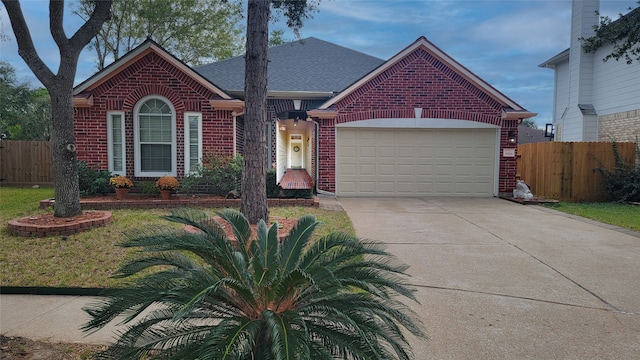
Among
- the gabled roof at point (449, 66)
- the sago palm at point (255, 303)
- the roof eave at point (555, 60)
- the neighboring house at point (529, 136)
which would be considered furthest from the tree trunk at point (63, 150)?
the neighboring house at point (529, 136)

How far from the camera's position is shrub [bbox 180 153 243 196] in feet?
36.4

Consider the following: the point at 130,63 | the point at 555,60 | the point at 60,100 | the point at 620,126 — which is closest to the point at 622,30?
the point at 620,126

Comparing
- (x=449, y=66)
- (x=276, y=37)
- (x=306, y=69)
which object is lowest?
(x=449, y=66)

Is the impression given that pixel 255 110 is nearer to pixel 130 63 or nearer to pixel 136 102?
pixel 136 102

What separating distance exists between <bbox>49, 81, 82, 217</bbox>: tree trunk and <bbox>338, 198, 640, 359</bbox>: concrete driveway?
5510mm

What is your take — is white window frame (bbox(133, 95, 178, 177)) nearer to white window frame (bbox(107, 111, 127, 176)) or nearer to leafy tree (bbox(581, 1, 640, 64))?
white window frame (bbox(107, 111, 127, 176))

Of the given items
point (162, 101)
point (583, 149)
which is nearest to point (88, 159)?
point (162, 101)

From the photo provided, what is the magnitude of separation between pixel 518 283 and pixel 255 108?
4712 mm

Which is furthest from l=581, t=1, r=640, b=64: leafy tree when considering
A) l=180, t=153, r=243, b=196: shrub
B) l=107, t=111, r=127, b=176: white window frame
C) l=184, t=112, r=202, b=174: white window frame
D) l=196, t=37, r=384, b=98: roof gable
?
l=107, t=111, r=127, b=176: white window frame

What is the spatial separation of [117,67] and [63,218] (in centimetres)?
562

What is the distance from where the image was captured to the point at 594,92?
16641 millimetres

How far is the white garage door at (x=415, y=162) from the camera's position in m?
13.3

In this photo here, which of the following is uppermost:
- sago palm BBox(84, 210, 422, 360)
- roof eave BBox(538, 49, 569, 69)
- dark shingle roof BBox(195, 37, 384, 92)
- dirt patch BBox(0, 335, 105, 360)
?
roof eave BBox(538, 49, 569, 69)

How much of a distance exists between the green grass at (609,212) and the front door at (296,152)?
477 inches
